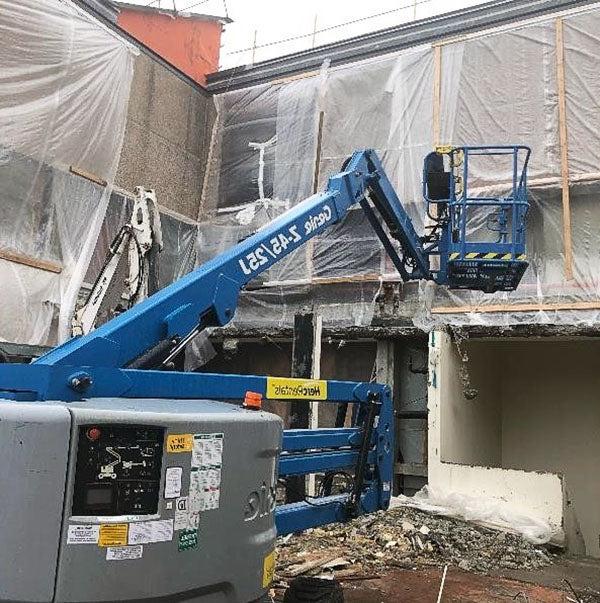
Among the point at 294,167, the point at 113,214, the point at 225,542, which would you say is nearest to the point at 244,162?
the point at 294,167

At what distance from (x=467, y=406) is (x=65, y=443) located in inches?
289

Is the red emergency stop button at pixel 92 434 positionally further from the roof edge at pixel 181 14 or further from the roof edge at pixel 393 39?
the roof edge at pixel 181 14

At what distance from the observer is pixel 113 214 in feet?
32.2

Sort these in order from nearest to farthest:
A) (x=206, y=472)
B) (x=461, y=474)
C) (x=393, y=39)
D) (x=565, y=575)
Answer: (x=206, y=472), (x=565, y=575), (x=461, y=474), (x=393, y=39)

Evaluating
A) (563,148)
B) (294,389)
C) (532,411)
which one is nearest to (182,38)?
(563,148)

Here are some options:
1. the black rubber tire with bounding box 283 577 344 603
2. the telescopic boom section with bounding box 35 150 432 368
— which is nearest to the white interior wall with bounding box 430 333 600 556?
the telescopic boom section with bounding box 35 150 432 368

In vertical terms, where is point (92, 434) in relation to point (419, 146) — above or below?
below

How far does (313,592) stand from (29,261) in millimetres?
6016

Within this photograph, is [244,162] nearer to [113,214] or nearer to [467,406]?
[113,214]

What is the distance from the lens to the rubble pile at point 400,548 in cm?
548

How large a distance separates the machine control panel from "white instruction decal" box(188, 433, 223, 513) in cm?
15

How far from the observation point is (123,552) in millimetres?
2312

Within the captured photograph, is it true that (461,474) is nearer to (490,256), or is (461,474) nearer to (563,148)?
(490,256)

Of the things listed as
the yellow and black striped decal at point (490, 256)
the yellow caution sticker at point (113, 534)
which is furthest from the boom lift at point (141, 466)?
the yellow and black striped decal at point (490, 256)
